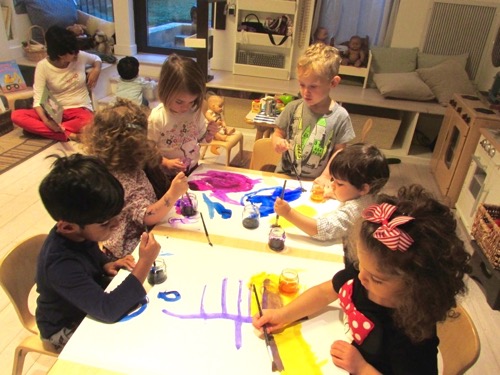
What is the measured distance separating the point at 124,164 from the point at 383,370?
106 cm

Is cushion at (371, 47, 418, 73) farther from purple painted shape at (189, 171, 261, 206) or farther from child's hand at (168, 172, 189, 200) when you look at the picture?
child's hand at (168, 172, 189, 200)

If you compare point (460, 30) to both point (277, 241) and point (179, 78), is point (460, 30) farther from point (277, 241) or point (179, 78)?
point (277, 241)

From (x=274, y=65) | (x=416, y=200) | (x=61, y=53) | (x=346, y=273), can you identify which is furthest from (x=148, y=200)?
(x=274, y=65)

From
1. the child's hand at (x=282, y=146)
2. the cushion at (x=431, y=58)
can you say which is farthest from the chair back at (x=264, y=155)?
the cushion at (x=431, y=58)

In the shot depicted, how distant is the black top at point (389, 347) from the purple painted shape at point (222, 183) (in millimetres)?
784

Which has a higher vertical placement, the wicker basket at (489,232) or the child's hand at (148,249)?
the child's hand at (148,249)

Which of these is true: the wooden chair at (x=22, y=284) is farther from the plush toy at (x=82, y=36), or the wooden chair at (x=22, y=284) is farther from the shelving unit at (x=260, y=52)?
the plush toy at (x=82, y=36)

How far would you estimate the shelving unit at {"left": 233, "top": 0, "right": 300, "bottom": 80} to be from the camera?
3.95m

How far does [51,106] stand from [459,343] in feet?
11.5

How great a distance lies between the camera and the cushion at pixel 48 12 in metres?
4.20

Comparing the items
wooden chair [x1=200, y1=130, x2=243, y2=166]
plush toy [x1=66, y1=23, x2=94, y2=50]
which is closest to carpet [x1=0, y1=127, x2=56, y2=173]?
plush toy [x1=66, y1=23, x2=94, y2=50]

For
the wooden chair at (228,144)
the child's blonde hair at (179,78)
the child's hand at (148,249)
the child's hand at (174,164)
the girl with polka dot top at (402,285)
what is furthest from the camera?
the wooden chair at (228,144)

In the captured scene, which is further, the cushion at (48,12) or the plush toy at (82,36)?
the plush toy at (82,36)

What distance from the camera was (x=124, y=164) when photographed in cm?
144
